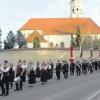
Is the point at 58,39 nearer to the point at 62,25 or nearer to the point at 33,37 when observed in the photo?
the point at 33,37

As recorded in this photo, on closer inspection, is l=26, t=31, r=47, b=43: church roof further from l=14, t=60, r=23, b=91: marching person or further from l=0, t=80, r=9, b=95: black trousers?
l=0, t=80, r=9, b=95: black trousers

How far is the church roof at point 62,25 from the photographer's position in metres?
187

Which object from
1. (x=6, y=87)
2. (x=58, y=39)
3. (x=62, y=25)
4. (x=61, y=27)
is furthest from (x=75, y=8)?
(x=6, y=87)

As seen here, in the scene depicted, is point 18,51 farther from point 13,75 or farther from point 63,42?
point 63,42

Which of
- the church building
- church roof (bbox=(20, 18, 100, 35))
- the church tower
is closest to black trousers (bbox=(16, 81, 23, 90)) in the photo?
the church building

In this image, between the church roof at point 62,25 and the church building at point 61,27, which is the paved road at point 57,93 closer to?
the church building at point 61,27

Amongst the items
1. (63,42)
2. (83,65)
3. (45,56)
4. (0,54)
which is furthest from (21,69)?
(63,42)

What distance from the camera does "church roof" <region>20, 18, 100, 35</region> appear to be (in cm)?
18712

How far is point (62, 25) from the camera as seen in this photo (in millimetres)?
191875

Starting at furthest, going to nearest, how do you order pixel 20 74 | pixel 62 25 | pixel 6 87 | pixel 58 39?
pixel 62 25, pixel 58 39, pixel 20 74, pixel 6 87

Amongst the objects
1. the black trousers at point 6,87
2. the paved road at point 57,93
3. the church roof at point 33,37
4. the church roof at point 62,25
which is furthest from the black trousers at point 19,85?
the church roof at point 62,25

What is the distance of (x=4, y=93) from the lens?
984 inches

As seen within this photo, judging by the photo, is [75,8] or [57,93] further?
[75,8]

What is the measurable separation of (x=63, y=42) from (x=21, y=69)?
14082 centimetres
